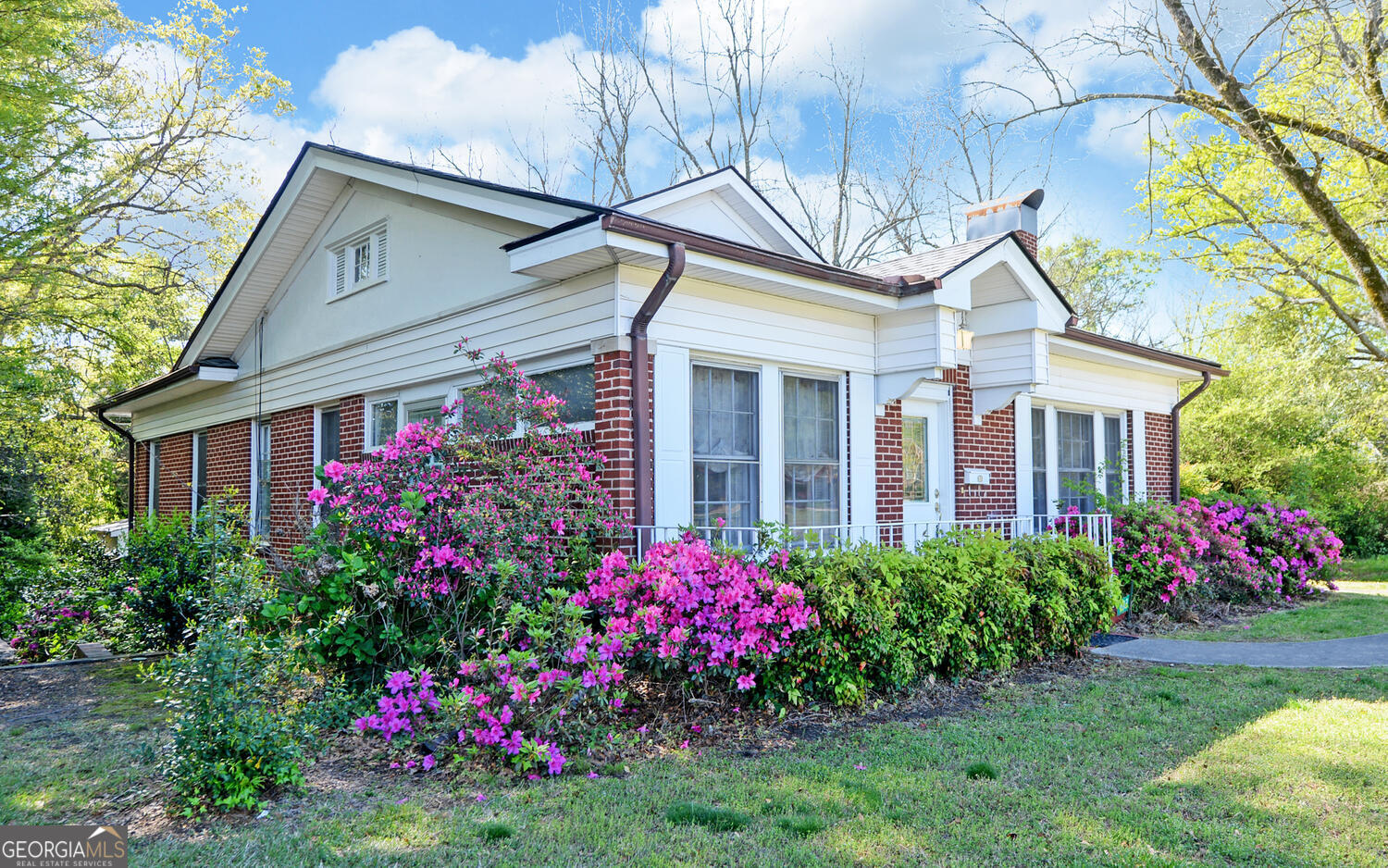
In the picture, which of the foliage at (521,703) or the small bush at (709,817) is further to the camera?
the foliage at (521,703)

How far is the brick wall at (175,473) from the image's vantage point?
13.6 metres

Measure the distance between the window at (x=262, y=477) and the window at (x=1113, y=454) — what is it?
36.3 ft

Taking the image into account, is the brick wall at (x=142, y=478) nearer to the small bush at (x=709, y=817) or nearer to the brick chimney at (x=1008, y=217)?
the brick chimney at (x=1008, y=217)

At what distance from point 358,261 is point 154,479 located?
25.0 ft

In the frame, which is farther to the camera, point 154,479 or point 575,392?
point 154,479

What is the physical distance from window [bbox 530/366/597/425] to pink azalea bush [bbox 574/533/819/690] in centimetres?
184

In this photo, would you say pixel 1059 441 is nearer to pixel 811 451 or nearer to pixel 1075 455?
pixel 1075 455

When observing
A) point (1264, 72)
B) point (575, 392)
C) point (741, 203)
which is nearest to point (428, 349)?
point (575, 392)

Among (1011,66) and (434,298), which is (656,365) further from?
(1011,66)

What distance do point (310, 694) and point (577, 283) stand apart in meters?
3.45

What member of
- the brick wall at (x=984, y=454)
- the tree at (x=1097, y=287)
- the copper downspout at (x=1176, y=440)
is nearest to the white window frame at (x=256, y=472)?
the brick wall at (x=984, y=454)

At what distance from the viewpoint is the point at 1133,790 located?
404cm

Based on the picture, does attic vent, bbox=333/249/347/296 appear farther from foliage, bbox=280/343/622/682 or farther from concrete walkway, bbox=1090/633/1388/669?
concrete walkway, bbox=1090/633/1388/669

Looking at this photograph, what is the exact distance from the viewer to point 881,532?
8547 mm
